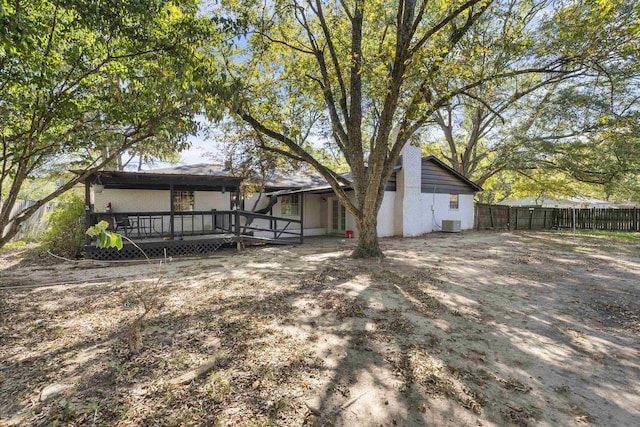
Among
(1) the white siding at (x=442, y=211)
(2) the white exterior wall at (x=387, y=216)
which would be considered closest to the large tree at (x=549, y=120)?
(1) the white siding at (x=442, y=211)

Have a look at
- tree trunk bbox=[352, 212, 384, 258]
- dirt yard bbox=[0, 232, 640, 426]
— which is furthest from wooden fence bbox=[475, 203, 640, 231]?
dirt yard bbox=[0, 232, 640, 426]

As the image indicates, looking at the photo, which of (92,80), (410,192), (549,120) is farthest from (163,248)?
(549,120)

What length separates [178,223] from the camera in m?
11.7

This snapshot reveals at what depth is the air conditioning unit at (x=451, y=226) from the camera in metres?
15.3

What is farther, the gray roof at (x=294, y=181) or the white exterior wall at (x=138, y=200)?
the gray roof at (x=294, y=181)

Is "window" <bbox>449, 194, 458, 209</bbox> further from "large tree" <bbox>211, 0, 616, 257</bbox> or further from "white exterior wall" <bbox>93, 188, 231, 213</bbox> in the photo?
"white exterior wall" <bbox>93, 188, 231, 213</bbox>

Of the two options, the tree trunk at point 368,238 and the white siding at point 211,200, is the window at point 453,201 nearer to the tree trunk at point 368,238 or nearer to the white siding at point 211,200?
the tree trunk at point 368,238

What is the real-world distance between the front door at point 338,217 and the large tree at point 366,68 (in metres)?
6.34

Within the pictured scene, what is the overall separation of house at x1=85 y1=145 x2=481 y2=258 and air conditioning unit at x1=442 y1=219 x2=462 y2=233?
1.15 ft

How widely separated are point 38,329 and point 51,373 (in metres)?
1.45

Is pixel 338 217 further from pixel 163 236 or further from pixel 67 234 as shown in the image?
pixel 67 234

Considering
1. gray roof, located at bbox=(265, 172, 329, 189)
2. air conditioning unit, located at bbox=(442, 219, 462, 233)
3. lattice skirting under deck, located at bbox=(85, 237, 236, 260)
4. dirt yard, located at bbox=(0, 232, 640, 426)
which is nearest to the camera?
dirt yard, located at bbox=(0, 232, 640, 426)

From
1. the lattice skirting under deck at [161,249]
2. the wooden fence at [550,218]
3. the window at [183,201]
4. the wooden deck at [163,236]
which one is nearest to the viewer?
the lattice skirting under deck at [161,249]

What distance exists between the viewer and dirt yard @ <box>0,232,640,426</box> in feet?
7.25
